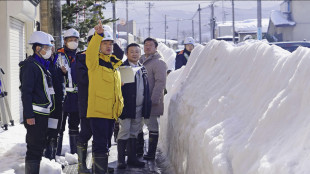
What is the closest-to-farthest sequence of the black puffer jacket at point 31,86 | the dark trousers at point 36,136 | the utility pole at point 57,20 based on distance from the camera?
the black puffer jacket at point 31,86 → the dark trousers at point 36,136 → the utility pole at point 57,20

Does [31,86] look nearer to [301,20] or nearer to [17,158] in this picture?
[17,158]

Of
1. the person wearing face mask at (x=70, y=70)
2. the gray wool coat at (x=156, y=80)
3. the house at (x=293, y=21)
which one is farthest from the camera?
the house at (x=293, y=21)

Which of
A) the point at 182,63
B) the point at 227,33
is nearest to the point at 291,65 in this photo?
the point at 182,63

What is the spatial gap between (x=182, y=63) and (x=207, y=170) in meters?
8.03

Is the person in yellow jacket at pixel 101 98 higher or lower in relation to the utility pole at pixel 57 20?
lower

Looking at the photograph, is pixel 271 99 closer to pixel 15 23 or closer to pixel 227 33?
pixel 15 23

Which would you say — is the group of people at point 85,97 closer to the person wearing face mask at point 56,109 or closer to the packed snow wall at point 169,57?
the person wearing face mask at point 56,109

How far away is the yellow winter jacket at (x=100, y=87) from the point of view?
685 cm

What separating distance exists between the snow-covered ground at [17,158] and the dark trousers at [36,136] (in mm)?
524

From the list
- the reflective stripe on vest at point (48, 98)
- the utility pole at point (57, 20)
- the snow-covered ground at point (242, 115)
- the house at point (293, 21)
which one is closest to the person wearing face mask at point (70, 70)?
the snow-covered ground at point (242, 115)

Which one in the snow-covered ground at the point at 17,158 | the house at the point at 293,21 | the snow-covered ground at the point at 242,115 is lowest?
the snow-covered ground at the point at 17,158

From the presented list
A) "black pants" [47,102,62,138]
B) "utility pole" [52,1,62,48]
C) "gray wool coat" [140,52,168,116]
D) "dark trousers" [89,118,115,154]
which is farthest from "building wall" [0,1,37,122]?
"dark trousers" [89,118,115,154]

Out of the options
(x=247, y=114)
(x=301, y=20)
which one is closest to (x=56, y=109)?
(x=247, y=114)

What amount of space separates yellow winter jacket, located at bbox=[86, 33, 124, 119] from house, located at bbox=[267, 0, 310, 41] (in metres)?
49.2
